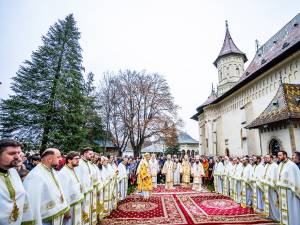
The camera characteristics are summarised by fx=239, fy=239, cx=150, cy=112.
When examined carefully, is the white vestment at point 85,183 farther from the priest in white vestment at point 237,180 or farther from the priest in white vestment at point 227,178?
the priest in white vestment at point 227,178

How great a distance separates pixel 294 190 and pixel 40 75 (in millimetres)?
18757

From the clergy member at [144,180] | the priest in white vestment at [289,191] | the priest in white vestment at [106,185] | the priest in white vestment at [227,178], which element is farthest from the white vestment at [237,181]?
the priest in white vestment at [106,185]

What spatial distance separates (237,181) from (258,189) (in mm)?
2247

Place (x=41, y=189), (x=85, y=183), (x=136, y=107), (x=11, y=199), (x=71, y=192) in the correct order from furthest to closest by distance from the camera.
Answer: (x=136, y=107) < (x=85, y=183) < (x=71, y=192) < (x=41, y=189) < (x=11, y=199)

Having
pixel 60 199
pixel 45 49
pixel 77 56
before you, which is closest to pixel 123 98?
pixel 77 56

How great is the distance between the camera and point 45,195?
354 cm

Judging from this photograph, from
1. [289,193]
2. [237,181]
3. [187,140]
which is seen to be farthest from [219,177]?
[187,140]

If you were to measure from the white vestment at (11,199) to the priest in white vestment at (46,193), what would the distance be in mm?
329

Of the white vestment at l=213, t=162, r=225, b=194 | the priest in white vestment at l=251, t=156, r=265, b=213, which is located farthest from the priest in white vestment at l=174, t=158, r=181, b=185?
the priest in white vestment at l=251, t=156, r=265, b=213

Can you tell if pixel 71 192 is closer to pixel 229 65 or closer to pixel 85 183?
pixel 85 183

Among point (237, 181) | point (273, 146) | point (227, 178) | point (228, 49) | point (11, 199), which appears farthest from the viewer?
point (228, 49)

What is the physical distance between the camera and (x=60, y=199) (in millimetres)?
3750

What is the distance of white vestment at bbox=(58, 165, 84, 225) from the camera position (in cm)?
454

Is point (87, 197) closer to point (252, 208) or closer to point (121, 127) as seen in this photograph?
point (252, 208)
